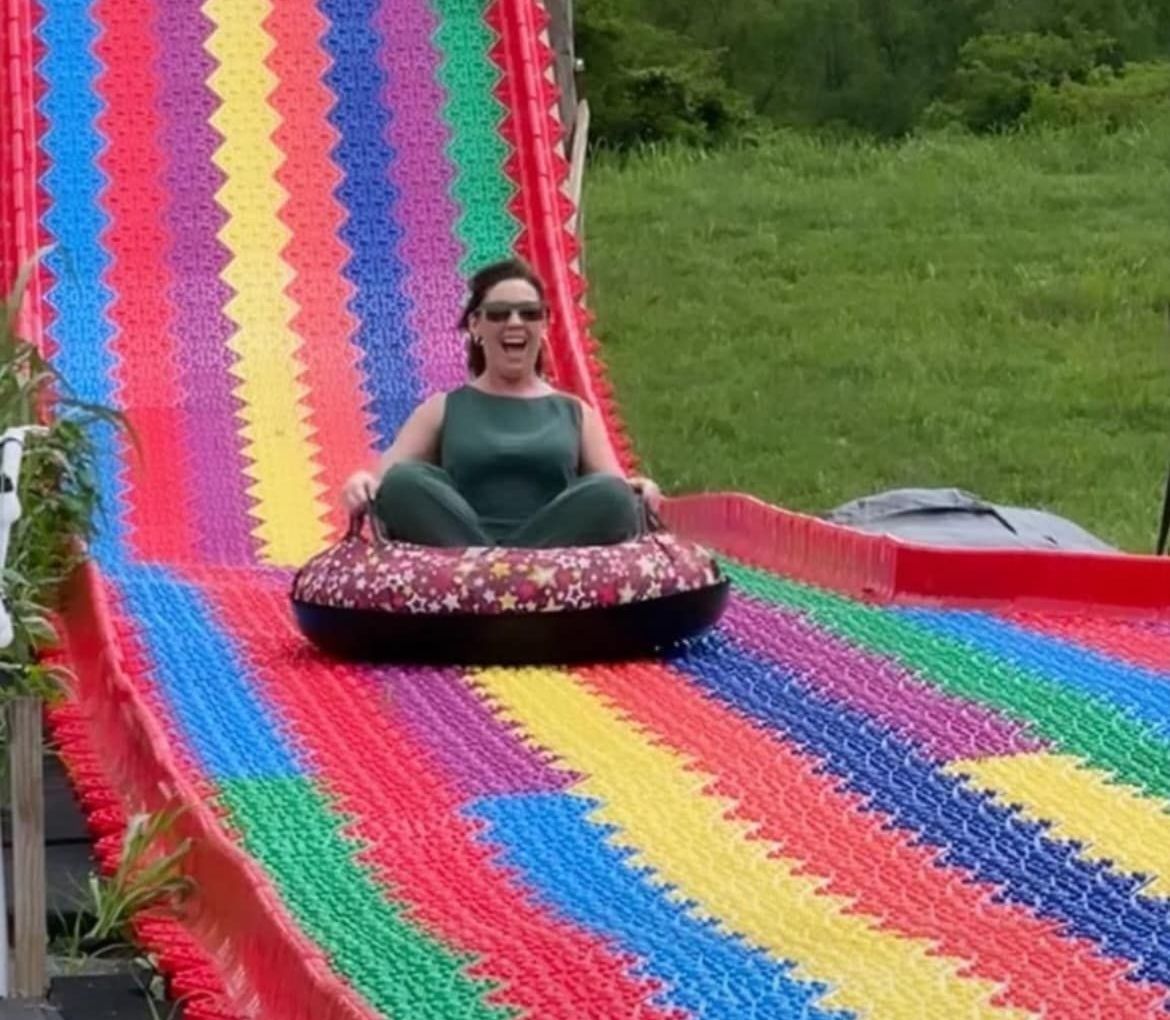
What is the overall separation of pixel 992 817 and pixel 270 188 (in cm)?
442

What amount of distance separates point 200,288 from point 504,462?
237 cm

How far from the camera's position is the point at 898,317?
10.3 m

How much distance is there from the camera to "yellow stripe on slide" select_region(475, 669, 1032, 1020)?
2.92m

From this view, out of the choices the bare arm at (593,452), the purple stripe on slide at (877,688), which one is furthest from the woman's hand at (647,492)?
the purple stripe on slide at (877,688)

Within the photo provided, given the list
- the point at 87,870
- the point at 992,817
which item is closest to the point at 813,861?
the point at 992,817

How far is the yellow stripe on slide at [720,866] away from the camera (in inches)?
115

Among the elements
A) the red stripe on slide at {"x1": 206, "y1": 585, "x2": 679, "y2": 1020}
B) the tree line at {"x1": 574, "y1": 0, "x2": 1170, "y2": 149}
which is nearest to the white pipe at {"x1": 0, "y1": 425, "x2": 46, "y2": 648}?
the red stripe on slide at {"x1": 206, "y1": 585, "x2": 679, "y2": 1020}

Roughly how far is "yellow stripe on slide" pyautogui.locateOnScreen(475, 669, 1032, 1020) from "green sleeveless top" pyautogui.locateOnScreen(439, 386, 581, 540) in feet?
1.73

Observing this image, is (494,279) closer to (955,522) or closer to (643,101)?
(955,522)

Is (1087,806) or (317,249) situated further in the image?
(317,249)

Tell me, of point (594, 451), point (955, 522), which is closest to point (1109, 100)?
point (955, 522)

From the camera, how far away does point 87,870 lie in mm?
3930

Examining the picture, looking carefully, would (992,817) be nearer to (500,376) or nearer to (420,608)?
(420,608)

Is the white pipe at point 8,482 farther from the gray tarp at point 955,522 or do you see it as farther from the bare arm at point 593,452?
the gray tarp at point 955,522
